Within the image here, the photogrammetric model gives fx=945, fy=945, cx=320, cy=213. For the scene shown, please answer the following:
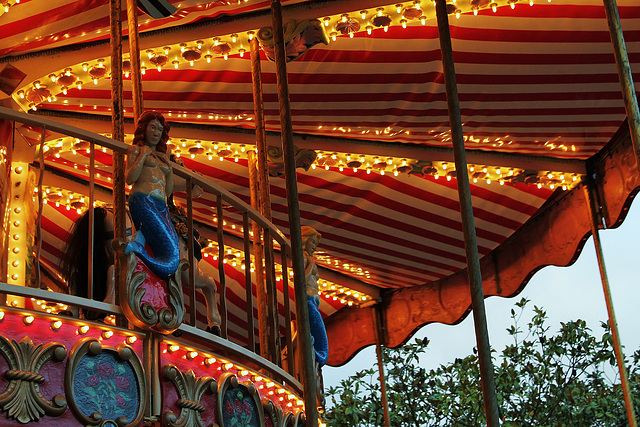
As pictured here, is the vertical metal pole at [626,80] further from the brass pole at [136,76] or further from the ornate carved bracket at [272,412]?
the brass pole at [136,76]

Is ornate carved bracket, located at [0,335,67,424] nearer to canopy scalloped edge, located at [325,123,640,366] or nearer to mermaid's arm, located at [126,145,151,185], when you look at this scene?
mermaid's arm, located at [126,145,151,185]

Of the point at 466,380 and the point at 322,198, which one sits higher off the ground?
the point at 322,198

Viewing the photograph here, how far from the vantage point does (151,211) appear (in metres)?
3.96

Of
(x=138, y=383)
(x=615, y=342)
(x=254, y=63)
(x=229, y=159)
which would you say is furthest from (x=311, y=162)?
(x=138, y=383)

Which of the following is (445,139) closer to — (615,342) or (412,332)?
(615,342)

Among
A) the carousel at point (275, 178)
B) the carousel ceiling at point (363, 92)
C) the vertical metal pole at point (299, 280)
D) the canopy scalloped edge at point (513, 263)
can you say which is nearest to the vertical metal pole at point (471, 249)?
the carousel at point (275, 178)

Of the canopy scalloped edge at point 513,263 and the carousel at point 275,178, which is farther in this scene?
the canopy scalloped edge at point 513,263

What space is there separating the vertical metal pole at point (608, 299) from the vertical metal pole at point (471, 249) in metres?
3.97

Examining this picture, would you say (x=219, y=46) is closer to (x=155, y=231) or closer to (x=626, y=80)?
(x=155, y=231)

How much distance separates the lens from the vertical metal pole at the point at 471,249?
396cm

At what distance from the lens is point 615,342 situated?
7.80 m

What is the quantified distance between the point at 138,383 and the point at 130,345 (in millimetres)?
151

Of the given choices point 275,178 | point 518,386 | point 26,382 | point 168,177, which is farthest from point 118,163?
point 518,386

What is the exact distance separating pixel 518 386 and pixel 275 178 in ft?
13.8
